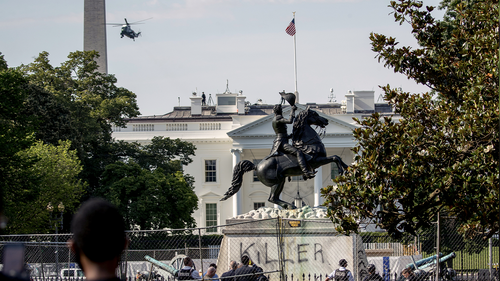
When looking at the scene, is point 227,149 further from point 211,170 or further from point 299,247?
point 299,247

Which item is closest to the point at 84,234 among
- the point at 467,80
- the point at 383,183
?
the point at 383,183

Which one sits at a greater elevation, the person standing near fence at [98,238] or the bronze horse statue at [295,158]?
the bronze horse statue at [295,158]

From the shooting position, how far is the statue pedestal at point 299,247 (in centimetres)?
1091

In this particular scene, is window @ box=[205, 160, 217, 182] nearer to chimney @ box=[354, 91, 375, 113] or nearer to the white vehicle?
chimney @ box=[354, 91, 375, 113]

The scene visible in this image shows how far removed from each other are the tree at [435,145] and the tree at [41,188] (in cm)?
1692

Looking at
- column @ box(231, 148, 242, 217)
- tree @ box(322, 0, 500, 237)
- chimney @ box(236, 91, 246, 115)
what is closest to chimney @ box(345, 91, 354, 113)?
chimney @ box(236, 91, 246, 115)

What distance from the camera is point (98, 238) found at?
2.11 metres

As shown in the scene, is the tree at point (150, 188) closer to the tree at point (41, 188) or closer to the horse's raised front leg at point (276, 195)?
the tree at point (41, 188)

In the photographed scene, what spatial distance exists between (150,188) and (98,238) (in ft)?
108

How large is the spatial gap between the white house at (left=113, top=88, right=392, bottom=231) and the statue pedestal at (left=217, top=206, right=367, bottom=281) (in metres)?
37.4

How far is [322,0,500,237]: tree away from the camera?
23.8ft

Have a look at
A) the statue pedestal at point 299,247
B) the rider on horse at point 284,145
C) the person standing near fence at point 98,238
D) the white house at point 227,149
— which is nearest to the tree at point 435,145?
the statue pedestal at point 299,247

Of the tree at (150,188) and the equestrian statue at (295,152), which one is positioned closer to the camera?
the equestrian statue at (295,152)

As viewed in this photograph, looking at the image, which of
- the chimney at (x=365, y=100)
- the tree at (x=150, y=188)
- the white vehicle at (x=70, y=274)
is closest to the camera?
the white vehicle at (x=70, y=274)
